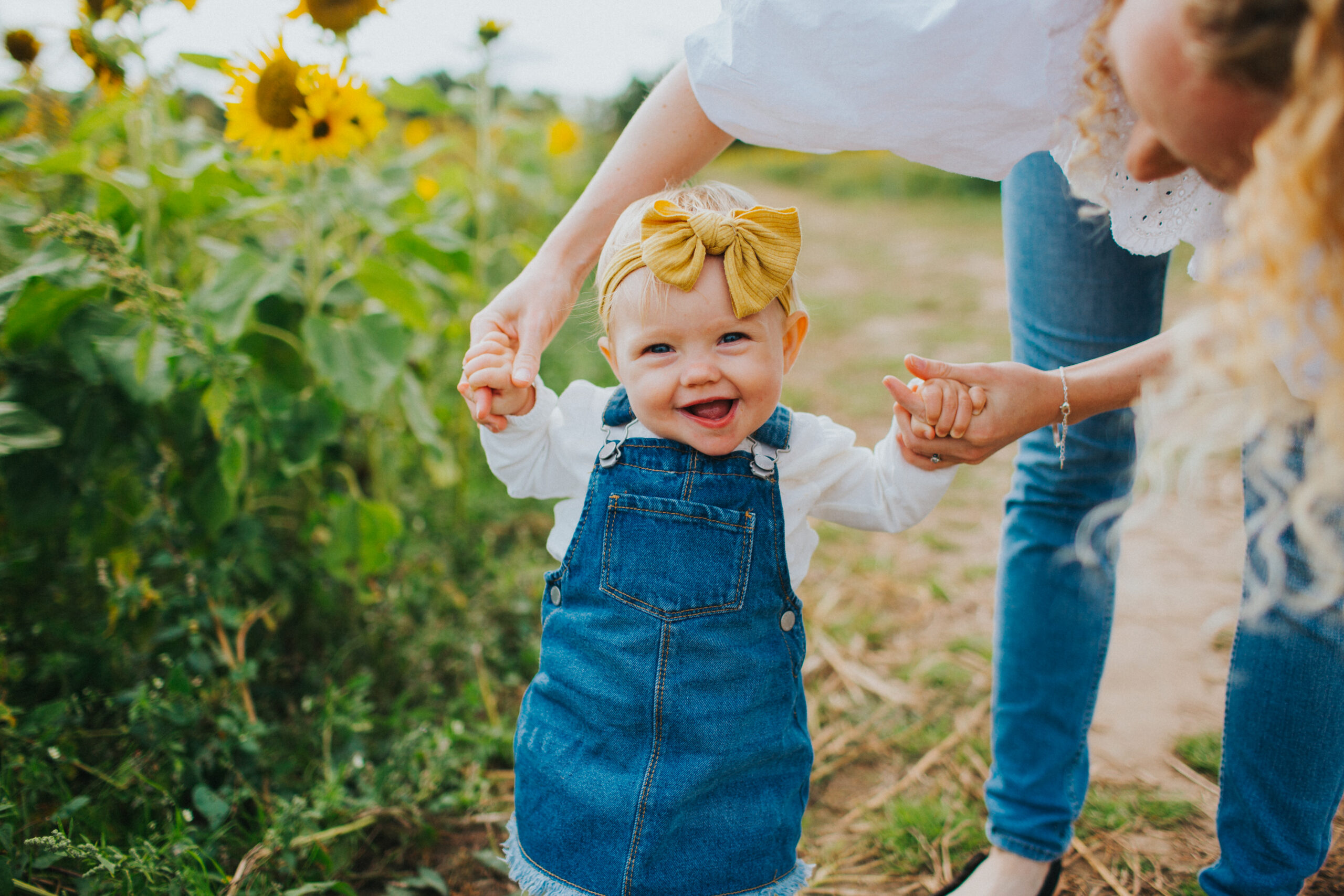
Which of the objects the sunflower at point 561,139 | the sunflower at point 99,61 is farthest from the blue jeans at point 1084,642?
the sunflower at point 561,139

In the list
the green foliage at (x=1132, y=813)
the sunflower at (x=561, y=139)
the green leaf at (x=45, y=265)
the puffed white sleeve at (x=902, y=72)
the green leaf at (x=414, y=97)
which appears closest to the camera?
the puffed white sleeve at (x=902, y=72)

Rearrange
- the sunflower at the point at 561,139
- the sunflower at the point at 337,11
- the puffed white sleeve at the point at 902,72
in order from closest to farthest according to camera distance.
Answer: the puffed white sleeve at the point at 902,72
the sunflower at the point at 337,11
the sunflower at the point at 561,139

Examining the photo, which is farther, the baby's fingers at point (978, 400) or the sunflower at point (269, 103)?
the sunflower at point (269, 103)

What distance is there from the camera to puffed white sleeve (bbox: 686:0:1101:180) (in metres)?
1.08

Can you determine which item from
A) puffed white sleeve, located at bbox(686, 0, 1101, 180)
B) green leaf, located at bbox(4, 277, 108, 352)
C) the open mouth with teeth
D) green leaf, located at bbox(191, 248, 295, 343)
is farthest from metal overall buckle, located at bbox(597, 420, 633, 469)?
green leaf, located at bbox(4, 277, 108, 352)

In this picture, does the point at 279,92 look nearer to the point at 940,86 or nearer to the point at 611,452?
the point at 611,452

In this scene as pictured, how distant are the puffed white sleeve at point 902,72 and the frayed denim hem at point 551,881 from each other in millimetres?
1041

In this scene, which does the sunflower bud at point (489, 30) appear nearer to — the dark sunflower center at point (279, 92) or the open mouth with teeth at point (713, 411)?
the dark sunflower center at point (279, 92)

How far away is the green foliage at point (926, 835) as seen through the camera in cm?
168

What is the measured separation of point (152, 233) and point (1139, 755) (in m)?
2.49

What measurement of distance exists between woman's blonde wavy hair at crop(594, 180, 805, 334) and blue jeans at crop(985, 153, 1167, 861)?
1.42 feet

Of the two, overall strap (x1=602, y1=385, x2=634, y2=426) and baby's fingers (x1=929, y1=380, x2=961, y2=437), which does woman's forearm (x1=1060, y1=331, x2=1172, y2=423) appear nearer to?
baby's fingers (x1=929, y1=380, x2=961, y2=437)

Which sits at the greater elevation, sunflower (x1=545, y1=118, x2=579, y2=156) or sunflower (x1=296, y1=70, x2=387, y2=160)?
sunflower (x1=545, y1=118, x2=579, y2=156)

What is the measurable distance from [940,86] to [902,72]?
0.17ft
